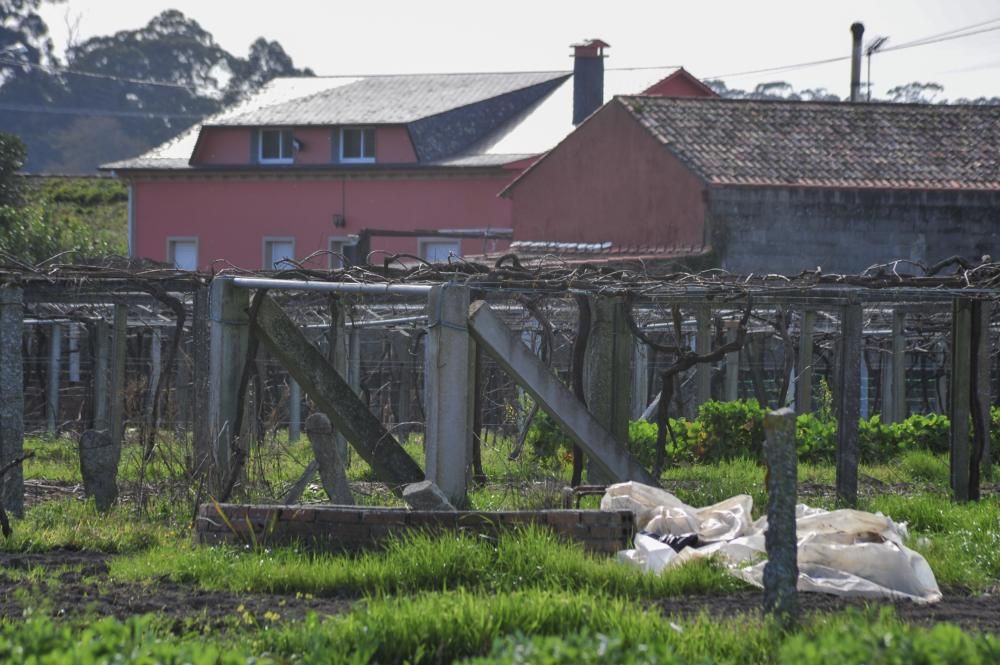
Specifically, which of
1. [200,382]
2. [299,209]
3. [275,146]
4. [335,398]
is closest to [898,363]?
[335,398]

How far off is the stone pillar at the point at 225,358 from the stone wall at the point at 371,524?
1.60 metres

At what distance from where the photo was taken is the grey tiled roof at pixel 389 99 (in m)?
44.2

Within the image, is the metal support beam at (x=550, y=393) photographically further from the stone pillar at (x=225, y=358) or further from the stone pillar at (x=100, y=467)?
the stone pillar at (x=100, y=467)

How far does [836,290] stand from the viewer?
10.5 m

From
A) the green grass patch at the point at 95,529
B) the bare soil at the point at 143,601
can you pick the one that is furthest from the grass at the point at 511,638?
the green grass patch at the point at 95,529

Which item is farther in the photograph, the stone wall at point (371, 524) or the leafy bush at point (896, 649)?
the stone wall at point (371, 524)

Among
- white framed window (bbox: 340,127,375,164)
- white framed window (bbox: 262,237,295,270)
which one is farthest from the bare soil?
white framed window (bbox: 340,127,375,164)

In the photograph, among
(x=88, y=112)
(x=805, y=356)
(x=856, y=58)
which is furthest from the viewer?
(x=88, y=112)

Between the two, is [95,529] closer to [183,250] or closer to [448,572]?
[448,572]

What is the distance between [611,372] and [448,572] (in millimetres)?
3608

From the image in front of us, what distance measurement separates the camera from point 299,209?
43.7 metres

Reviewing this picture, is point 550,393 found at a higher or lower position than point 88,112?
lower

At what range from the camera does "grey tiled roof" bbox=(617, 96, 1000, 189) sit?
27.9 metres

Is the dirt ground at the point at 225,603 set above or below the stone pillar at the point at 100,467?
below
